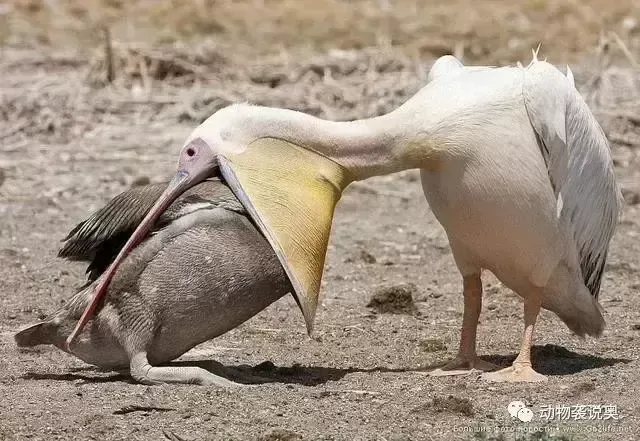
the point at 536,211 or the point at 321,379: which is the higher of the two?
the point at 536,211

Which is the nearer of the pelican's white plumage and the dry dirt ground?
the dry dirt ground

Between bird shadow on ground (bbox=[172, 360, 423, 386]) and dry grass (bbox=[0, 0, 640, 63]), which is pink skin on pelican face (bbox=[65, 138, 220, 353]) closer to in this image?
bird shadow on ground (bbox=[172, 360, 423, 386])

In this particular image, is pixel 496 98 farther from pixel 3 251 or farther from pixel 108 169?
pixel 108 169

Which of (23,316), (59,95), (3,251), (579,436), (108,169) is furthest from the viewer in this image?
(59,95)

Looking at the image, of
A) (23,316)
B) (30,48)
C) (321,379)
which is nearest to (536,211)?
(321,379)

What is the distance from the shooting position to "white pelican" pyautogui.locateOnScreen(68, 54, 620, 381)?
16.6 ft

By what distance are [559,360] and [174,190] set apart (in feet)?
5.85

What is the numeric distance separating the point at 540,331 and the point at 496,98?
157cm

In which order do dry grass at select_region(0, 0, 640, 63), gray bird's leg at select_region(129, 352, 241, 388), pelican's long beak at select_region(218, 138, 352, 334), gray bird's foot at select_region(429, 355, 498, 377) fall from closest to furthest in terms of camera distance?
pelican's long beak at select_region(218, 138, 352, 334) < gray bird's leg at select_region(129, 352, 241, 388) < gray bird's foot at select_region(429, 355, 498, 377) < dry grass at select_region(0, 0, 640, 63)

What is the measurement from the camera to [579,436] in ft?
14.6

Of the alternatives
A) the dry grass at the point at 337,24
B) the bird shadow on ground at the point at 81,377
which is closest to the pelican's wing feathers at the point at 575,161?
the bird shadow on ground at the point at 81,377

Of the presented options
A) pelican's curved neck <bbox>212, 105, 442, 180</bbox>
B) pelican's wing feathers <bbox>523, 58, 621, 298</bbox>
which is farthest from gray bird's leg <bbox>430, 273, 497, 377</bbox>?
pelican's curved neck <bbox>212, 105, 442, 180</bbox>

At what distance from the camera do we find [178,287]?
514 cm

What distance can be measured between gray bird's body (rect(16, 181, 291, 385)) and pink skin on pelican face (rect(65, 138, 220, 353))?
0.05m
